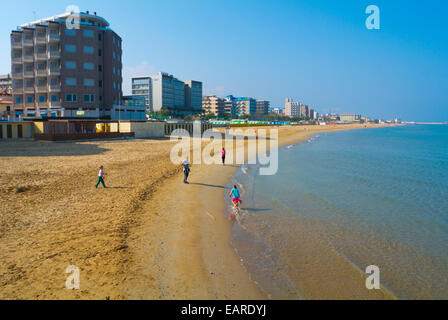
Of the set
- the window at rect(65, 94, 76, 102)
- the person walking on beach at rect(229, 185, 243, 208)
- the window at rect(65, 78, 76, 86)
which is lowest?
the person walking on beach at rect(229, 185, 243, 208)

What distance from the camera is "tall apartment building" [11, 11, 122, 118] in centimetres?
6100

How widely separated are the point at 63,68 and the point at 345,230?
211 feet

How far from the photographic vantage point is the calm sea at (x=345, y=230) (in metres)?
9.91

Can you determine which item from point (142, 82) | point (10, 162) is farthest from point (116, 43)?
point (142, 82)

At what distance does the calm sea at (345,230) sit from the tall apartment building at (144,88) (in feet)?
478

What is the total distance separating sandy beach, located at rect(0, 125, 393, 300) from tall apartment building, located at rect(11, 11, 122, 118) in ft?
149

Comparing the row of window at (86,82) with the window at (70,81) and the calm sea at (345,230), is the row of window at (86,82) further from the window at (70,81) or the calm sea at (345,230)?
the calm sea at (345,230)

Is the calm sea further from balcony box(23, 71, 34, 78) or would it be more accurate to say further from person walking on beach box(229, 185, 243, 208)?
balcony box(23, 71, 34, 78)

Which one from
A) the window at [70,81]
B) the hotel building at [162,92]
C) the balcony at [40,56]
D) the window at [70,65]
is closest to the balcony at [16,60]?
the balcony at [40,56]

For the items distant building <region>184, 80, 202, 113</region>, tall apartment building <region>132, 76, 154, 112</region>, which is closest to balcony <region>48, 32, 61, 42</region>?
tall apartment building <region>132, 76, 154, 112</region>

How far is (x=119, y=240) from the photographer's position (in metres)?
11.2

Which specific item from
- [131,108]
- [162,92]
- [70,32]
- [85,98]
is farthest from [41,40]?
[162,92]

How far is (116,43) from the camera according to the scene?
6894 cm
